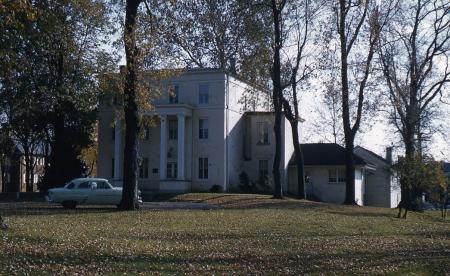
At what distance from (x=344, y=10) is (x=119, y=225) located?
28.3 m

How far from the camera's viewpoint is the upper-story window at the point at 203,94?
2073 inches

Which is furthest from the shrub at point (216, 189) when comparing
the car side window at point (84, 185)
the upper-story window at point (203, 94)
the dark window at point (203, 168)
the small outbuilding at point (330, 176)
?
the car side window at point (84, 185)

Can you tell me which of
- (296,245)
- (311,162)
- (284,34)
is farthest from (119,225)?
(311,162)

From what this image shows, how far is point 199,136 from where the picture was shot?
5344cm

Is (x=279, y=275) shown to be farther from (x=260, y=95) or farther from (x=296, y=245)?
(x=260, y=95)

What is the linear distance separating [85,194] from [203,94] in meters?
21.1

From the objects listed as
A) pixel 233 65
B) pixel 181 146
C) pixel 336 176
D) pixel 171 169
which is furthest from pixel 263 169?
pixel 233 65

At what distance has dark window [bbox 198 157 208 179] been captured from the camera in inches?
2087

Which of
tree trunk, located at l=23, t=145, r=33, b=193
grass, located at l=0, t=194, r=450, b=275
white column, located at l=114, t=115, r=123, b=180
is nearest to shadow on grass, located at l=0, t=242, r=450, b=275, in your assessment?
grass, located at l=0, t=194, r=450, b=275

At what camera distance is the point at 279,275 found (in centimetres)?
1358

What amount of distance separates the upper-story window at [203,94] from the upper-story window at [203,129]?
61.7 inches

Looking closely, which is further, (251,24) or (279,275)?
(251,24)

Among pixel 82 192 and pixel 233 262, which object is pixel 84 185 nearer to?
pixel 82 192

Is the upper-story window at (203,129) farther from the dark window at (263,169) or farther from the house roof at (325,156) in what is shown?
the house roof at (325,156)
